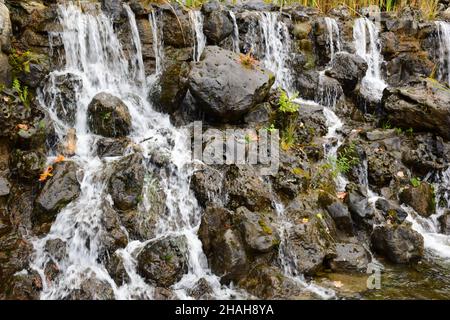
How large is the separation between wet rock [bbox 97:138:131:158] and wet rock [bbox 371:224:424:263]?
4451 millimetres

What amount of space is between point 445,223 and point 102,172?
242 inches

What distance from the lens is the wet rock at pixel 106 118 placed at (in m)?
7.15

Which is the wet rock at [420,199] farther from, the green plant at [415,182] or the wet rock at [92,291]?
the wet rock at [92,291]

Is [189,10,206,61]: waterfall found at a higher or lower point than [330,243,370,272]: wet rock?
higher

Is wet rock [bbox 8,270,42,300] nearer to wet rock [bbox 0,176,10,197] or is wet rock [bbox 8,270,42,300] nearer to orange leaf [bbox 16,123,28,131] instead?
wet rock [bbox 0,176,10,197]

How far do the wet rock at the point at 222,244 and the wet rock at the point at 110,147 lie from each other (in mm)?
1977

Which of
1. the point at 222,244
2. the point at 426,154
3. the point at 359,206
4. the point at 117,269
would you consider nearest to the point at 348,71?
the point at 426,154

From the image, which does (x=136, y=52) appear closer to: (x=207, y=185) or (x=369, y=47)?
(x=207, y=185)

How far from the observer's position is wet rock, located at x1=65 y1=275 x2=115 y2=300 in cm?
499

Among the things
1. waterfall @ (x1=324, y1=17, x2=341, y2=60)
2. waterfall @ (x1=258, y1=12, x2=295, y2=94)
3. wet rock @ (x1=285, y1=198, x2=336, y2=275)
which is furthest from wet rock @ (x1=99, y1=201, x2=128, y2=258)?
waterfall @ (x1=324, y1=17, x2=341, y2=60)

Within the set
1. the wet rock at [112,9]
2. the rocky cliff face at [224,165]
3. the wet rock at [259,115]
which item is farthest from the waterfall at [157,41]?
the wet rock at [259,115]

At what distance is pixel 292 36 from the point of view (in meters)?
10.6
